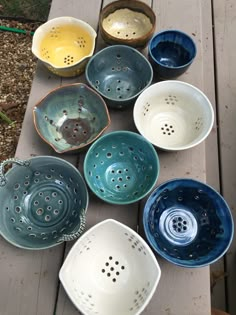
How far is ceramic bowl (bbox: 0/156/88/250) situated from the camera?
3.31 feet

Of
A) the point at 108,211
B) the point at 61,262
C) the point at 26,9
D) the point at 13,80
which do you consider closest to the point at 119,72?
the point at 108,211

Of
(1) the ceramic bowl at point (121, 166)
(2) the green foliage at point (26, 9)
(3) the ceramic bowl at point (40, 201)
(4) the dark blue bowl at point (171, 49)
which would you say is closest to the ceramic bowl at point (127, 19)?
(4) the dark blue bowl at point (171, 49)

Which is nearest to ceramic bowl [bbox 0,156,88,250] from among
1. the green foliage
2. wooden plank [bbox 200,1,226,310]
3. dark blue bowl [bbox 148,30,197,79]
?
dark blue bowl [bbox 148,30,197,79]

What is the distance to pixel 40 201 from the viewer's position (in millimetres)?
1128

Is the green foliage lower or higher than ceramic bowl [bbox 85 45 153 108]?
lower

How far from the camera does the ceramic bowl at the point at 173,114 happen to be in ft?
3.78

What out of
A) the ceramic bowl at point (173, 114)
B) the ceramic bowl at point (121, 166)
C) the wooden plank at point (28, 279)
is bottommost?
the wooden plank at point (28, 279)

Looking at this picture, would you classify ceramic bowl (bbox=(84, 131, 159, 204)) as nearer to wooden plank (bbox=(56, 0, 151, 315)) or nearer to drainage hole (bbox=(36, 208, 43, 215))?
wooden plank (bbox=(56, 0, 151, 315))

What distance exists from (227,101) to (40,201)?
108cm

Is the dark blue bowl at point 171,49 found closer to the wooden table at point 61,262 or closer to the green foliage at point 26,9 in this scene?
the wooden table at point 61,262

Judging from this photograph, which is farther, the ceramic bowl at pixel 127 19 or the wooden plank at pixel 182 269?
the ceramic bowl at pixel 127 19

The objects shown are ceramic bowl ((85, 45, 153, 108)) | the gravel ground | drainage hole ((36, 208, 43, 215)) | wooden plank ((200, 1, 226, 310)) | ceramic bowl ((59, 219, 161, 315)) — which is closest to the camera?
ceramic bowl ((59, 219, 161, 315))

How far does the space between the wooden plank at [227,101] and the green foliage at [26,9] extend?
3.47 ft

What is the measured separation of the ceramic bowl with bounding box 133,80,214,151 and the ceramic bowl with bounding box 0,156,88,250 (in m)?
0.29
